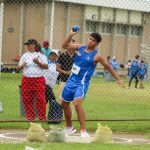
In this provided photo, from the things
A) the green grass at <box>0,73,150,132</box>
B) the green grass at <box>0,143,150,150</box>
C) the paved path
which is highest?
the green grass at <box>0,143,150,150</box>

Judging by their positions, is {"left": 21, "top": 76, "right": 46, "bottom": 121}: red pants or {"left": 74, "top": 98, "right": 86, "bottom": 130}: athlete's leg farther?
{"left": 21, "top": 76, "right": 46, "bottom": 121}: red pants

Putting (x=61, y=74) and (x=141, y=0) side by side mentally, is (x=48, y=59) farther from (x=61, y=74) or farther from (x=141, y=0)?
(x=141, y=0)

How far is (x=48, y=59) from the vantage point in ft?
50.4

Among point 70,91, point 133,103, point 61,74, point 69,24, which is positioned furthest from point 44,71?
point 133,103

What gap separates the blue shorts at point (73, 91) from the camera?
39.0 feet

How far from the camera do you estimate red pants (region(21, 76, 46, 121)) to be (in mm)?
14578

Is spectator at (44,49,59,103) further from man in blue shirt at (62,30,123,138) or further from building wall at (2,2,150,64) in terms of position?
man in blue shirt at (62,30,123,138)

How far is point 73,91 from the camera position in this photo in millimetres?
12078

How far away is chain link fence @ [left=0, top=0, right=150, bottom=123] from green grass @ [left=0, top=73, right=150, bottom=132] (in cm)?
3

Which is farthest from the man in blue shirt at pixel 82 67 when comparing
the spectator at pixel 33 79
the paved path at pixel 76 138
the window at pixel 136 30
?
the window at pixel 136 30

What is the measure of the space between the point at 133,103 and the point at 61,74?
599cm

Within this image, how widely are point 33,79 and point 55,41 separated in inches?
63.1

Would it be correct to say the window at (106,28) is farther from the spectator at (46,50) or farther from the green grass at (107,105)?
the green grass at (107,105)

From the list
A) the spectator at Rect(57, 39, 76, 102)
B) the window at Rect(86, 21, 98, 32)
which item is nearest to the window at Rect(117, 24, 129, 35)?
the window at Rect(86, 21, 98, 32)
